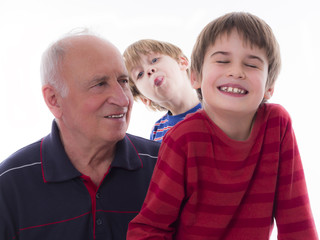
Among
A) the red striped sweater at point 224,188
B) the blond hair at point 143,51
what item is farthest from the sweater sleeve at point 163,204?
the blond hair at point 143,51

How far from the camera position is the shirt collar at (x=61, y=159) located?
1.34m

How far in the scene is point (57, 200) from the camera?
4.36 ft

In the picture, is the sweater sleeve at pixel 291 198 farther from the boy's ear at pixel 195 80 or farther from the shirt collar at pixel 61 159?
the shirt collar at pixel 61 159

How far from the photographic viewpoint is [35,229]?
130 cm

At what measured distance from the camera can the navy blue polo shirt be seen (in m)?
1.30

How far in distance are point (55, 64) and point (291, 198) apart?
40.1 inches

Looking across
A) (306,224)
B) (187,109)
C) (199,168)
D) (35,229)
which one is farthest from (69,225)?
(187,109)

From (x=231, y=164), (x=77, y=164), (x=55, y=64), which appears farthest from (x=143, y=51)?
(x=231, y=164)

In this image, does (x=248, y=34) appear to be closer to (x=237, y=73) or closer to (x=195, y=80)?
(x=237, y=73)

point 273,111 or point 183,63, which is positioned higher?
point 183,63

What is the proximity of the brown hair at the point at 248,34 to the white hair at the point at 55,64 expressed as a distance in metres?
0.53

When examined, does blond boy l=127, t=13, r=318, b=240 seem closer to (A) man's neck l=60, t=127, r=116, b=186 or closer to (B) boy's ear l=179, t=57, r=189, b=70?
(A) man's neck l=60, t=127, r=116, b=186

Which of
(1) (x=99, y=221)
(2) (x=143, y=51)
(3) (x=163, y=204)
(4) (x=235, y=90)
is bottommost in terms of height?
(1) (x=99, y=221)

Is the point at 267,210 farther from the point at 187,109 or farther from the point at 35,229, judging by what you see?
the point at 187,109
